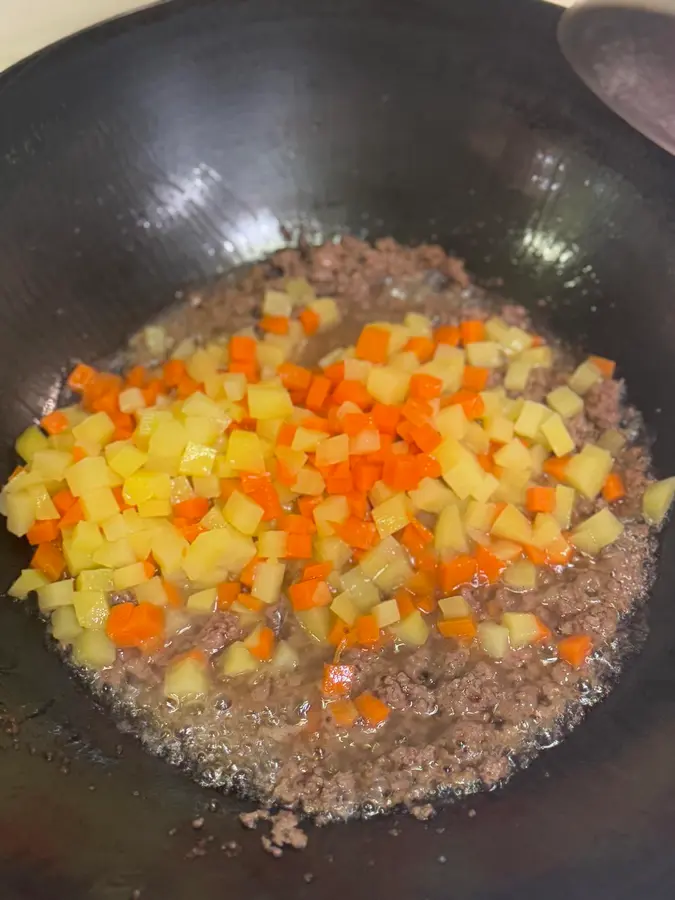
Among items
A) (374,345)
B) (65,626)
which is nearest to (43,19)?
(374,345)

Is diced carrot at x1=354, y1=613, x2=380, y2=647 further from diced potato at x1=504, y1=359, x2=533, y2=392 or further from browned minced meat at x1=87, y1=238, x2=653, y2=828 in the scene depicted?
diced potato at x1=504, y1=359, x2=533, y2=392

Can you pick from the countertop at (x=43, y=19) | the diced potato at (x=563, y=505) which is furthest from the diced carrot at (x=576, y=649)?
the countertop at (x=43, y=19)

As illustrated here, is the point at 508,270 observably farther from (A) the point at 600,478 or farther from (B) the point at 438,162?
(A) the point at 600,478

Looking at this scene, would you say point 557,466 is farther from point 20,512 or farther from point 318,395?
point 20,512

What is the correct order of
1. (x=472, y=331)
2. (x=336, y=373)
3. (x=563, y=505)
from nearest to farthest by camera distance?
1. (x=563, y=505)
2. (x=336, y=373)
3. (x=472, y=331)

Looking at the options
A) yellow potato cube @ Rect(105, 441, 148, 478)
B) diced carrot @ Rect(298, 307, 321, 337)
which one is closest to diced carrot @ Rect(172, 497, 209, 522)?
yellow potato cube @ Rect(105, 441, 148, 478)

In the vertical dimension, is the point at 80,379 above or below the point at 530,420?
above
